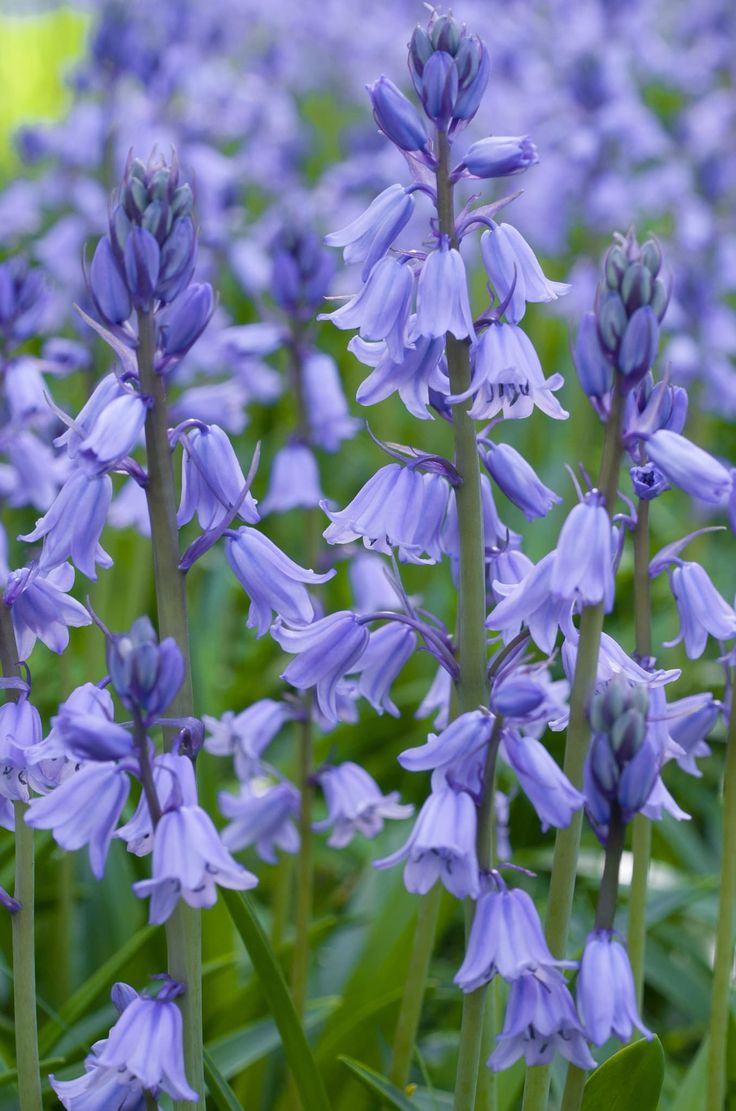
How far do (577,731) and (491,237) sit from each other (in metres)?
0.68

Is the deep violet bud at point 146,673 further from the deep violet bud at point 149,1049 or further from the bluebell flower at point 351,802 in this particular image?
the bluebell flower at point 351,802

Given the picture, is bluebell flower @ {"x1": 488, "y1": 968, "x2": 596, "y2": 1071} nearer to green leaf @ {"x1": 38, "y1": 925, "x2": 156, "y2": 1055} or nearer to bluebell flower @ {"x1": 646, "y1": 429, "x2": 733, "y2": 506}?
bluebell flower @ {"x1": 646, "y1": 429, "x2": 733, "y2": 506}

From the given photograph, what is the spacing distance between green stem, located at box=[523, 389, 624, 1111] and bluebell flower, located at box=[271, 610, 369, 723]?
1.14 feet

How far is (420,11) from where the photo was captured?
1137cm

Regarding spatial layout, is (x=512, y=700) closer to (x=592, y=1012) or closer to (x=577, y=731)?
(x=577, y=731)

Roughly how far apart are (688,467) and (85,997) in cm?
182

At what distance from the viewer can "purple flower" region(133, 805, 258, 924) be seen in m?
1.66

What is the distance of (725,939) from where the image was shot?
7.91 feet

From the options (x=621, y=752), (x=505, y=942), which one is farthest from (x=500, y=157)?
(x=505, y=942)

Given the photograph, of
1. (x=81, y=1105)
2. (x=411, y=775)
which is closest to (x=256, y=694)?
(x=411, y=775)

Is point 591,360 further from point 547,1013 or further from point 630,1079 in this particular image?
point 630,1079

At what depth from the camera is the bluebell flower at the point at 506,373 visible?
1.83m

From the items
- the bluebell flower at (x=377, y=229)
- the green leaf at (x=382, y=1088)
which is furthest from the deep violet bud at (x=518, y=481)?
the green leaf at (x=382, y=1088)

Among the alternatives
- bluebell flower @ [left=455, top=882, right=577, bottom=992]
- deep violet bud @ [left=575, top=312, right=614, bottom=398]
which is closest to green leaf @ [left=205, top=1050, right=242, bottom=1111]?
bluebell flower @ [left=455, top=882, right=577, bottom=992]
